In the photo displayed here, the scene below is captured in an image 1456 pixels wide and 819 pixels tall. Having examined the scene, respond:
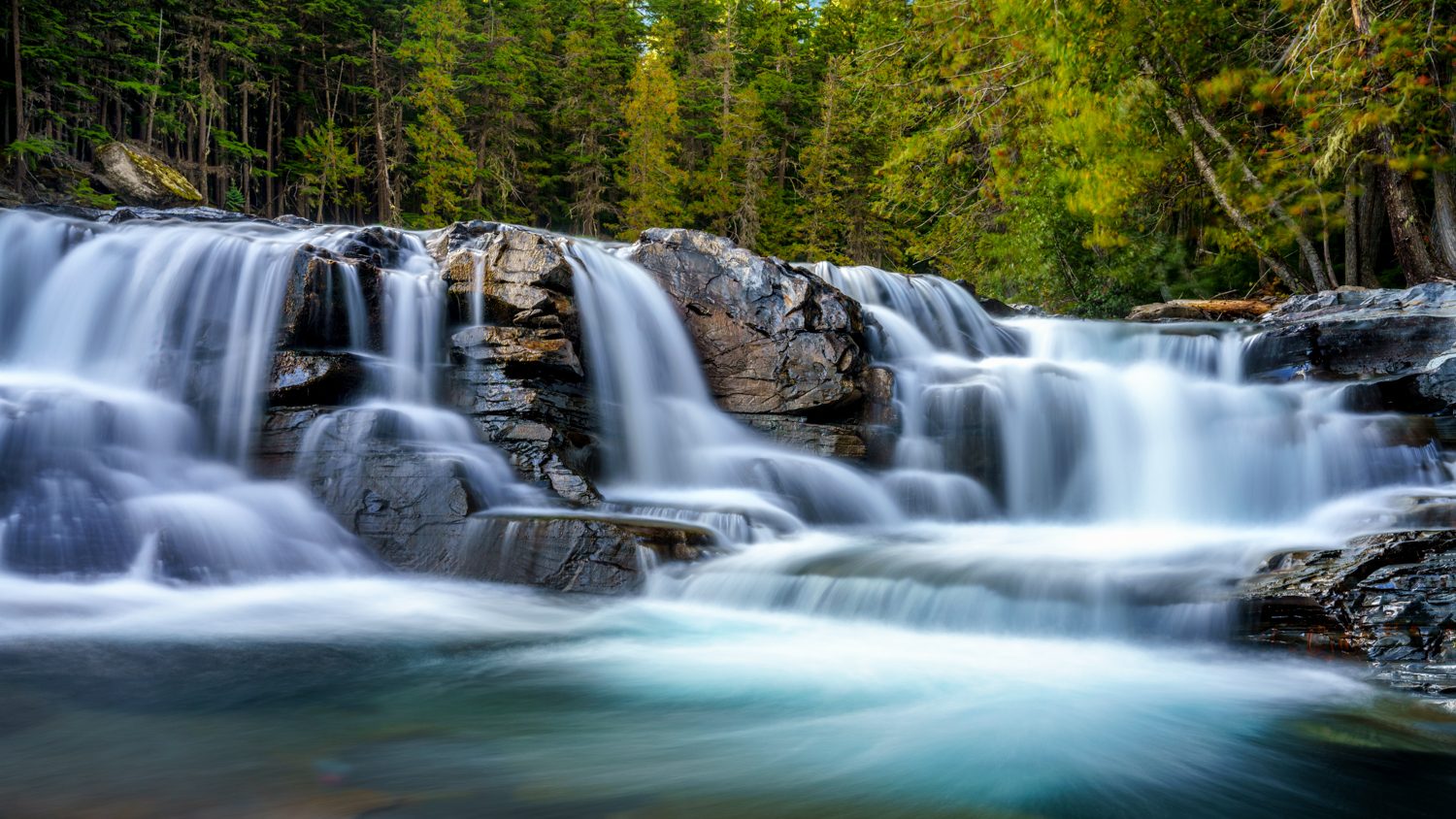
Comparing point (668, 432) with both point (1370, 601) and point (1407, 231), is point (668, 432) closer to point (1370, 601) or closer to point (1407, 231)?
point (1370, 601)

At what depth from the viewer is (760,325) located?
1034cm

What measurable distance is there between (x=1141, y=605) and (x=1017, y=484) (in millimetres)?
4039

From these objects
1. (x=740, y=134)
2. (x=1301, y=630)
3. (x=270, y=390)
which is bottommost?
(x=1301, y=630)

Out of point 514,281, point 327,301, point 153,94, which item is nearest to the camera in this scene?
point 327,301

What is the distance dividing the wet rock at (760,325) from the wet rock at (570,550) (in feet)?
11.3

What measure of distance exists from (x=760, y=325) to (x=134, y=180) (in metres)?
17.9

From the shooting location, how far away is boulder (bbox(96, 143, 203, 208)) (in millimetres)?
20594

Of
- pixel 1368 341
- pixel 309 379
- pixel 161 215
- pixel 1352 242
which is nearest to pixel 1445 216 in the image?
pixel 1352 242

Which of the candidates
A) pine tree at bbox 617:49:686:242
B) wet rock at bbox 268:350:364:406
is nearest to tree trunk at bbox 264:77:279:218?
pine tree at bbox 617:49:686:242

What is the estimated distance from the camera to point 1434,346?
30.0 feet

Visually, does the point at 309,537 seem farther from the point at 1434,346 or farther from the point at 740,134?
the point at 740,134

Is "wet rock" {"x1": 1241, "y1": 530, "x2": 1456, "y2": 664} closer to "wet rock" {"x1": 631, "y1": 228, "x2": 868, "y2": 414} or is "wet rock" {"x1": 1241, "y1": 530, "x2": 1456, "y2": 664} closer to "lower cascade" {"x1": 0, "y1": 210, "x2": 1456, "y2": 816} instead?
"lower cascade" {"x1": 0, "y1": 210, "x2": 1456, "y2": 816}

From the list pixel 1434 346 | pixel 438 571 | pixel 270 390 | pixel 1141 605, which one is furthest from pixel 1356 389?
pixel 270 390

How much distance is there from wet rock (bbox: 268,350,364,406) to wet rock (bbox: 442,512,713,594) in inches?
92.9
